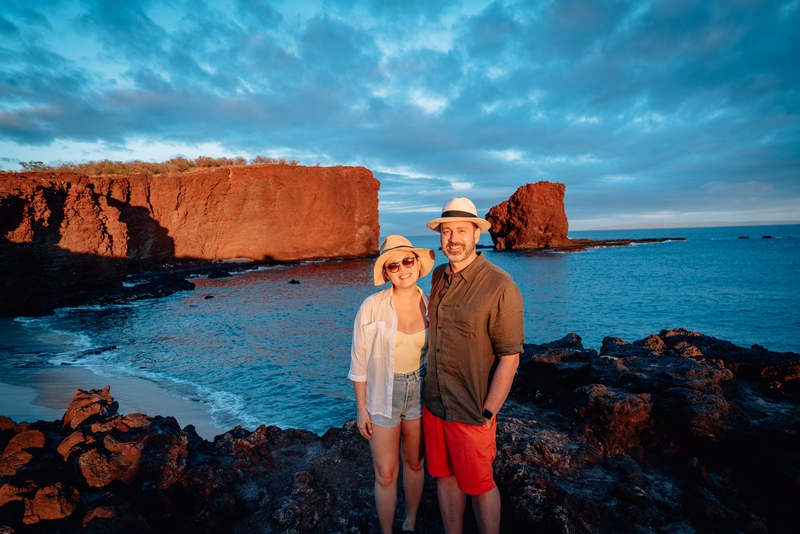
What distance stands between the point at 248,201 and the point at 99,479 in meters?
38.6

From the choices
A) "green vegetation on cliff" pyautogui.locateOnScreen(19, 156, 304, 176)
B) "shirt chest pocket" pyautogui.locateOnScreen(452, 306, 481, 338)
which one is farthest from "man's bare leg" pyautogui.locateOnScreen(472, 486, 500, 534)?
"green vegetation on cliff" pyautogui.locateOnScreen(19, 156, 304, 176)

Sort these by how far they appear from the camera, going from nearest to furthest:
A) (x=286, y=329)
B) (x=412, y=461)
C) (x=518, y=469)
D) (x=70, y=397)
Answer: (x=412, y=461) < (x=518, y=469) < (x=70, y=397) < (x=286, y=329)

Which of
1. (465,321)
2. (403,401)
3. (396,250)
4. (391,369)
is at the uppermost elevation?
(396,250)

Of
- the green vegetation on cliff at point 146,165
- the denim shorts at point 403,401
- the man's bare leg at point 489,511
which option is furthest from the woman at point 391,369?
the green vegetation on cliff at point 146,165

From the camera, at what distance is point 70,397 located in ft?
22.7

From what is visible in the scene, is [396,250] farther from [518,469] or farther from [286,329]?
[286,329]

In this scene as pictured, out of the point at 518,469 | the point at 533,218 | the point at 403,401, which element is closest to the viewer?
the point at 403,401

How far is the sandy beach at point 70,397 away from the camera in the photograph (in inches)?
242

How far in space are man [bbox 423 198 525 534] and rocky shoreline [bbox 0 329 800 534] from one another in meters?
0.80

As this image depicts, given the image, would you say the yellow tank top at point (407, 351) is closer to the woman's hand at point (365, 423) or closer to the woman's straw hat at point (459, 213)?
Answer: the woman's hand at point (365, 423)

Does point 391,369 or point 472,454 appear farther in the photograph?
point 391,369

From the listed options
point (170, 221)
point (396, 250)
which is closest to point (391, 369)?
point (396, 250)

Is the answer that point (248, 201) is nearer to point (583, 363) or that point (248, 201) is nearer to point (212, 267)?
point (212, 267)

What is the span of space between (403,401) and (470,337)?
678mm
